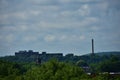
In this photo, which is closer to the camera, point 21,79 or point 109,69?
point 21,79

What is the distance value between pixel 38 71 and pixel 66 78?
684 centimetres

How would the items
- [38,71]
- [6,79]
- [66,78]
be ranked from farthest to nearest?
[6,79] → [38,71] → [66,78]

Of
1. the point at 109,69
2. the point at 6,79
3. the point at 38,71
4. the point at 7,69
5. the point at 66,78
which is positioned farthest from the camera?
the point at 109,69

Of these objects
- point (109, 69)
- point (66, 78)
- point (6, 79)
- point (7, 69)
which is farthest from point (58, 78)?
point (109, 69)

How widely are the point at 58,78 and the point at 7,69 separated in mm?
A: 54578

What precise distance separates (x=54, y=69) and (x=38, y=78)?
4.22 m

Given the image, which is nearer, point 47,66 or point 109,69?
point 47,66

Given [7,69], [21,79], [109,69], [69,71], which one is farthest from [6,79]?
[109,69]

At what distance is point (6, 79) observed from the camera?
3568 inches

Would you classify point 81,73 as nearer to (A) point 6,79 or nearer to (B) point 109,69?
(A) point 6,79

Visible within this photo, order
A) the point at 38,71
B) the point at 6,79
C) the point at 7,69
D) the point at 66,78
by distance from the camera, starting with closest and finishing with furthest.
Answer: the point at 66,78
the point at 38,71
the point at 6,79
the point at 7,69

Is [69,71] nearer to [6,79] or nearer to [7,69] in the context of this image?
[6,79]

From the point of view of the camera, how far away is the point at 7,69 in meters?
132

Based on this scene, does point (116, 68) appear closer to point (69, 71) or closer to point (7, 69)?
point (7, 69)
